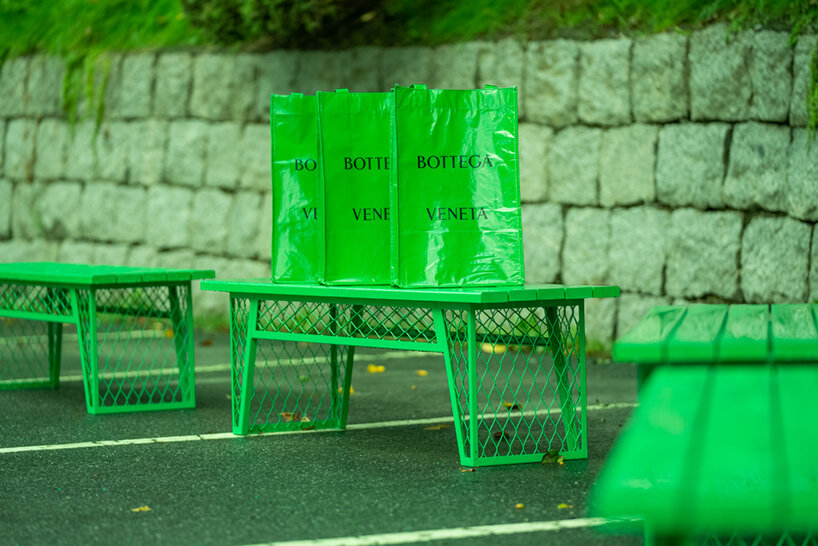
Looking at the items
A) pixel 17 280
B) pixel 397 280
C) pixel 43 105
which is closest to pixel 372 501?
pixel 397 280

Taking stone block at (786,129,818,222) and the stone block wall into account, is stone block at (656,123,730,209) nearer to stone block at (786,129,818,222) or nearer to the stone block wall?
the stone block wall

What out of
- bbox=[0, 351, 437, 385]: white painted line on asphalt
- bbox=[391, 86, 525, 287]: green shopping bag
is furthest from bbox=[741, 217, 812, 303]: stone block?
bbox=[391, 86, 525, 287]: green shopping bag

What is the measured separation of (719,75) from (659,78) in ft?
1.61

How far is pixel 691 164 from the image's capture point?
7.91m

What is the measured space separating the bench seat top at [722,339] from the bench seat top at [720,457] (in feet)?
0.28

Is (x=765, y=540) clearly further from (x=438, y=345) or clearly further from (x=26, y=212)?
(x=26, y=212)

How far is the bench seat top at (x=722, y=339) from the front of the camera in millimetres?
3059

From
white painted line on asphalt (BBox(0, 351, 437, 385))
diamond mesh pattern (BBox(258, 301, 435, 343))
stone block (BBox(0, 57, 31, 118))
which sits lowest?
white painted line on asphalt (BBox(0, 351, 437, 385))

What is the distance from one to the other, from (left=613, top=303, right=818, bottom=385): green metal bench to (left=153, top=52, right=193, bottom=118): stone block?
26.2 ft

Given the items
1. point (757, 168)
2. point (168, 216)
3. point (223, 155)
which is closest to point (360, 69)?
point (223, 155)

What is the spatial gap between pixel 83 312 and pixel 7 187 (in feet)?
22.5

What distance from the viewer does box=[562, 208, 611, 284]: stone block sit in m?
8.46

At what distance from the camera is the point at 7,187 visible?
12.7 metres

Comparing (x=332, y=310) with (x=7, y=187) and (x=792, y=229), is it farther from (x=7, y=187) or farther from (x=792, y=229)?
(x=7, y=187)
